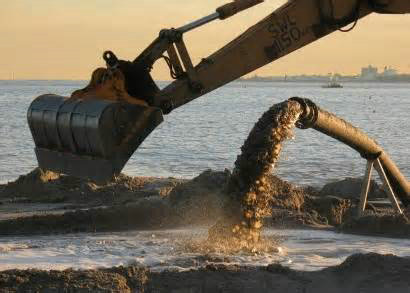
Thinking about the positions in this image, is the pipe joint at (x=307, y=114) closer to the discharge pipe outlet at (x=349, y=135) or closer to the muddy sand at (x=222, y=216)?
the discharge pipe outlet at (x=349, y=135)

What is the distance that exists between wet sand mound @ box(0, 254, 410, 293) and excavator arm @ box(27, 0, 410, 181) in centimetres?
157

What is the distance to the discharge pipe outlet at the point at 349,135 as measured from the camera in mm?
12320

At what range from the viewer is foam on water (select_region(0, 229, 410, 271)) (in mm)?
10242

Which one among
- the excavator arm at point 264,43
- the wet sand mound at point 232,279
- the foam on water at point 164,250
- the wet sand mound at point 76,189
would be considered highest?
the excavator arm at point 264,43

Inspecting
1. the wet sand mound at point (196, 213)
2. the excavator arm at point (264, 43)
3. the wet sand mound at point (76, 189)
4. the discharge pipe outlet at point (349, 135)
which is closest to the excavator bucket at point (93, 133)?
the excavator arm at point (264, 43)

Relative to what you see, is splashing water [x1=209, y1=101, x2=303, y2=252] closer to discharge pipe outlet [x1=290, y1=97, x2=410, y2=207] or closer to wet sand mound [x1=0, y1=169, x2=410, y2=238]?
wet sand mound [x1=0, y1=169, x2=410, y2=238]

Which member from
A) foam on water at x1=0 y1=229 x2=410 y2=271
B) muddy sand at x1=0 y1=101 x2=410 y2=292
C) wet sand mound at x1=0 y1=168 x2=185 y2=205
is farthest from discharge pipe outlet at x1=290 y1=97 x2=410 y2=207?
wet sand mound at x1=0 y1=168 x2=185 y2=205

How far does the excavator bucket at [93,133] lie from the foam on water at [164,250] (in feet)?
3.37

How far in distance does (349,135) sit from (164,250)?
3682mm

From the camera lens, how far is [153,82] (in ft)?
35.8

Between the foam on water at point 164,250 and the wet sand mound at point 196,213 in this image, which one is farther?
the wet sand mound at point 196,213

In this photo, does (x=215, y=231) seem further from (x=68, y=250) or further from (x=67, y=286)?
(x=67, y=286)

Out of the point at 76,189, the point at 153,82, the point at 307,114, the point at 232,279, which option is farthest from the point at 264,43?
the point at 76,189

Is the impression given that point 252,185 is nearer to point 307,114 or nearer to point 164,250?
point 164,250
